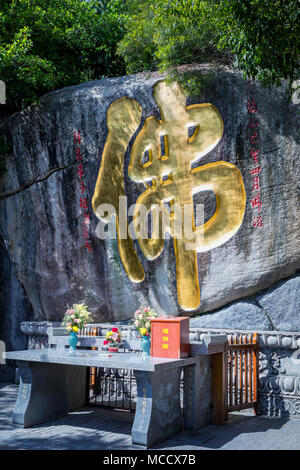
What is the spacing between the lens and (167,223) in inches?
276

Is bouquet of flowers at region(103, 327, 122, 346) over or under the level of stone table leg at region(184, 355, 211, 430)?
over

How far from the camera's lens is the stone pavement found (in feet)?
14.4

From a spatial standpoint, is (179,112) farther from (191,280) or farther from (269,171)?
(191,280)

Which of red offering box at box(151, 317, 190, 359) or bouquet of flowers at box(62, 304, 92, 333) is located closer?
red offering box at box(151, 317, 190, 359)

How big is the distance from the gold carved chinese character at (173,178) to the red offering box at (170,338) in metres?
1.78

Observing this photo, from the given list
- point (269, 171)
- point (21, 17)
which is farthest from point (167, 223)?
point (21, 17)

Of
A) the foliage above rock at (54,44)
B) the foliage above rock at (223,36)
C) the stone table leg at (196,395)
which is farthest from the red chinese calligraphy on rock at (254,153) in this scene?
the foliage above rock at (54,44)

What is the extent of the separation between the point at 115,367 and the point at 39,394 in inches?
47.5

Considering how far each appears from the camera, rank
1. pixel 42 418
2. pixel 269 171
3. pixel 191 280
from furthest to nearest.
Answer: pixel 191 280, pixel 269 171, pixel 42 418

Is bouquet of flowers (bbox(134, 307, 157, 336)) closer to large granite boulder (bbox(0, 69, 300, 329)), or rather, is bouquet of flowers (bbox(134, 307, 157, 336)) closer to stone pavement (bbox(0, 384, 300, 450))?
stone pavement (bbox(0, 384, 300, 450))

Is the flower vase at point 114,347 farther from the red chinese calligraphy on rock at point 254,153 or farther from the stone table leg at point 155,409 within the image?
the red chinese calligraphy on rock at point 254,153

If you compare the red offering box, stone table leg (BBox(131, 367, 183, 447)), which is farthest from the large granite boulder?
stone table leg (BBox(131, 367, 183, 447))

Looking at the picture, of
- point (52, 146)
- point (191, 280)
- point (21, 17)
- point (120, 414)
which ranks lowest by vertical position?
point (120, 414)

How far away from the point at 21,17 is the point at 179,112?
4020 millimetres
